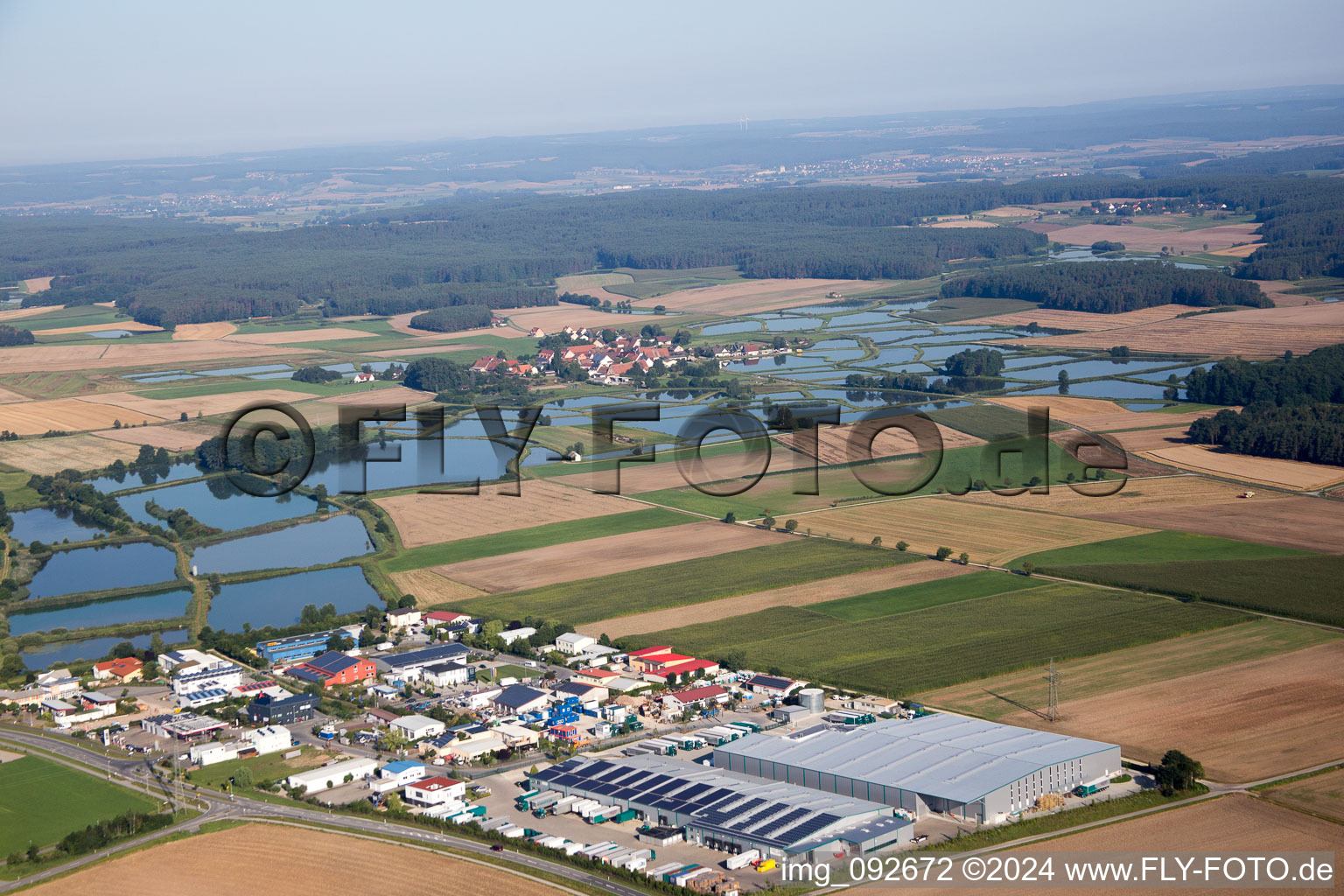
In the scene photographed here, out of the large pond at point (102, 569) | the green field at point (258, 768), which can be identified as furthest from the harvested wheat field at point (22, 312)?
the green field at point (258, 768)

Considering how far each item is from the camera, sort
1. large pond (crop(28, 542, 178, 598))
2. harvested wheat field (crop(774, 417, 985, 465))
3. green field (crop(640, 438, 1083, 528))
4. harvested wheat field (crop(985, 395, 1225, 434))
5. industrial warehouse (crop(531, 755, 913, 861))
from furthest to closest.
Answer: harvested wheat field (crop(985, 395, 1225, 434))
harvested wheat field (crop(774, 417, 985, 465))
green field (crop(640, 438, 1083, 528))
large pond (crop(28, 542, 178, 598))
industrial warehouse (crop(531, 755, 913, 861))

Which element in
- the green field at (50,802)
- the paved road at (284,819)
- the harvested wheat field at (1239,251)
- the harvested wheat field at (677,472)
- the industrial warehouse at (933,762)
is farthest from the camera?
the harvested wheat field at (1239,251)

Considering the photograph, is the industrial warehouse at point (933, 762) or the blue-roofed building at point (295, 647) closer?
the industrial warehouse at point (933, 762)

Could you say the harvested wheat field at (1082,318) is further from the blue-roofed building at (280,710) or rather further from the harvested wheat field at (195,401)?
the blue-roofed building at (280,710)

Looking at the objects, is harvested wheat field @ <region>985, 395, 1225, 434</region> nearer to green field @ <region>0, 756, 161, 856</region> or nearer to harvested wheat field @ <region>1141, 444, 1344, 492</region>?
harvested wheat field @ <region>1141, 444, 1344, 492</region>

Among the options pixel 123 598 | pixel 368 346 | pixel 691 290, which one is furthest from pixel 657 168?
pixel 123 598

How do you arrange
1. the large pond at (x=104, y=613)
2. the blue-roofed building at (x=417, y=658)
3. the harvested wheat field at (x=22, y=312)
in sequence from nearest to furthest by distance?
the blue-roofed building at (x=417, y=658) → the large pond at (x=104, y=613) → the harvested wheat field at (x=22, y=312)

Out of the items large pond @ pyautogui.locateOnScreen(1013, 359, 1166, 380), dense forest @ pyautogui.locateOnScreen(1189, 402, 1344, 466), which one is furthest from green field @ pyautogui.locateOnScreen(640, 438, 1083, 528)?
large pond @ pyautogui.locateOnScreen(1013, 359, 1166, 380)
